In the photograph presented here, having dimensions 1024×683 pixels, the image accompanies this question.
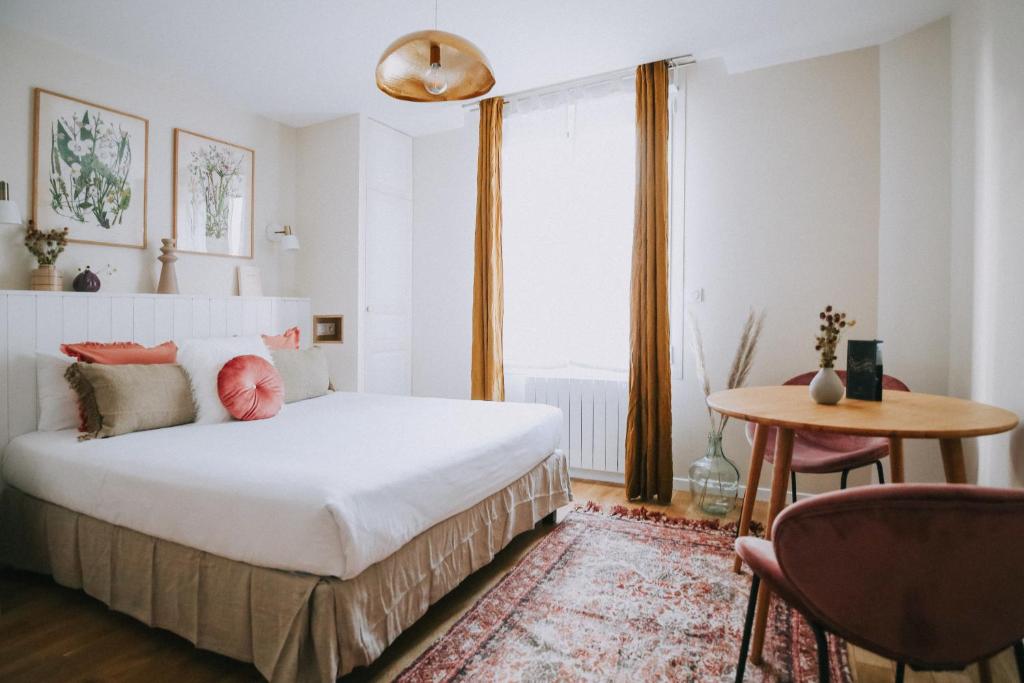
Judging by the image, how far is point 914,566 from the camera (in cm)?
96

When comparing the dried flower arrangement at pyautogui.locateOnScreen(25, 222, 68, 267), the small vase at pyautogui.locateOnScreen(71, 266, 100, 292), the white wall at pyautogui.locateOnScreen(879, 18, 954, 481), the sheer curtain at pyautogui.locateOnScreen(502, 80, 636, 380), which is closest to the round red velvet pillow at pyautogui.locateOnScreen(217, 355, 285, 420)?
the small vase at pyautogui.locateOnScreen(71, 266, 100, 292)

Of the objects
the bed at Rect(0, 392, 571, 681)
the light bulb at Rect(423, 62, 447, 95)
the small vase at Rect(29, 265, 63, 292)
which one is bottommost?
the bed at Rect(0, 392, 571, 681)

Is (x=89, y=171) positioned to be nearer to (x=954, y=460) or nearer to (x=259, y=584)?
(x=259, y=584)

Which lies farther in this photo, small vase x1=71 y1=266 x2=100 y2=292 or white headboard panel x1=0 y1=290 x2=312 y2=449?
small vase x1=71 y1=266 x2=100 y2=292

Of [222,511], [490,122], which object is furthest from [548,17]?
[222,511]

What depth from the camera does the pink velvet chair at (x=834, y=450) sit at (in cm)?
223

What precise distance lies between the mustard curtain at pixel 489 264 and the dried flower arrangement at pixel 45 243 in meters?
2.32

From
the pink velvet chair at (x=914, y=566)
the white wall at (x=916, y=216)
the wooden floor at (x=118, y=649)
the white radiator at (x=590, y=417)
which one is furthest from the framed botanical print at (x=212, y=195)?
the white wall at (x=916, y=216)

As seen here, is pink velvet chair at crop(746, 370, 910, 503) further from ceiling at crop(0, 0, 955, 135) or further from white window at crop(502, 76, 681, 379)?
ceiling at crop(0, 0, 955, 135)

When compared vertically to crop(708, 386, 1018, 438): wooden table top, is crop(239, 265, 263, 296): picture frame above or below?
above

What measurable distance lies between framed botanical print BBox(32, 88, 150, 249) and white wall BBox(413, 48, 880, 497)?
3.35 m

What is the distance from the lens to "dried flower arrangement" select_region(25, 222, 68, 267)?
2713mm

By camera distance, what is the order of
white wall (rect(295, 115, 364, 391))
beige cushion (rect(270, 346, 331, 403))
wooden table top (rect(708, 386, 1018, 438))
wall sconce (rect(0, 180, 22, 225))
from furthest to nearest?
white wall (rect(295, 115, 364, 391)), beige cushion (rect(270, 346, 331, 403)), wall sconce (rect(0, 180, 22, 225)), wooden table top (rect(708, 386, 1018, 438))

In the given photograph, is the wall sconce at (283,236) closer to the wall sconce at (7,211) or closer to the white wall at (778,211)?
the wall sconce at (7,211)
